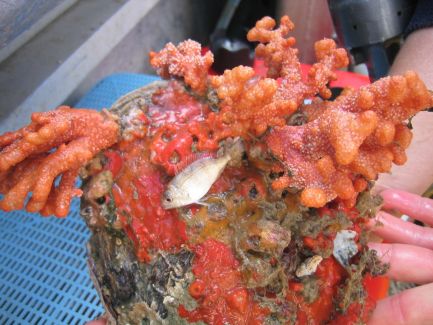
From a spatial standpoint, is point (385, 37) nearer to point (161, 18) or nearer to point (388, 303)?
point (388, 303)

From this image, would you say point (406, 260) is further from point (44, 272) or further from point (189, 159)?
point (44, 272)

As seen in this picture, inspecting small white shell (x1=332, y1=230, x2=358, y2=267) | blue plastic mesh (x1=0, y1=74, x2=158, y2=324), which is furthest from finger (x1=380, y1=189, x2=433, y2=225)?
blue plastic mesh (x1=0, y1=74, x2=158, y2=324)

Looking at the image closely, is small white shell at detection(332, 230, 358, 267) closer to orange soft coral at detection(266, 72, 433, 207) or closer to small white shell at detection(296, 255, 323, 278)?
small white shell at detection(296, 255, 323, 278)

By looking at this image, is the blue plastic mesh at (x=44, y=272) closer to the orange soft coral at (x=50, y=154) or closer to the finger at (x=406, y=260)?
the orange soft coral at (x=50, y=154)

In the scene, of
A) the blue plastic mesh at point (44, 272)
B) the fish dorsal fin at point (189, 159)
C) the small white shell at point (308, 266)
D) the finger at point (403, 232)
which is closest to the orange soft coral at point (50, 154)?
the fish dorsal fin at point (189, 159)

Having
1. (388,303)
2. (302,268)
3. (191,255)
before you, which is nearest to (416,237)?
(388,303)

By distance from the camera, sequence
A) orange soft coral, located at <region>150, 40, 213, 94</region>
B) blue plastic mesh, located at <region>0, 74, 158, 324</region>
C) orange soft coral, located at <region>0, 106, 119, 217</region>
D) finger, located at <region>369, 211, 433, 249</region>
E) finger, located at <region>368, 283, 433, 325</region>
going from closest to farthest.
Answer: orange soft coral, located at <region>0, 106, 119, 217</region>
orange soft coral, located at <region>150, 40, 213, 94</region>
finger, located at <region>368, 283, 433, 325</region>
finger, located at <region>369, 211, 433, 249</region>
blue plastic mesh, located at <region>0, 74, 158, 324</region>
